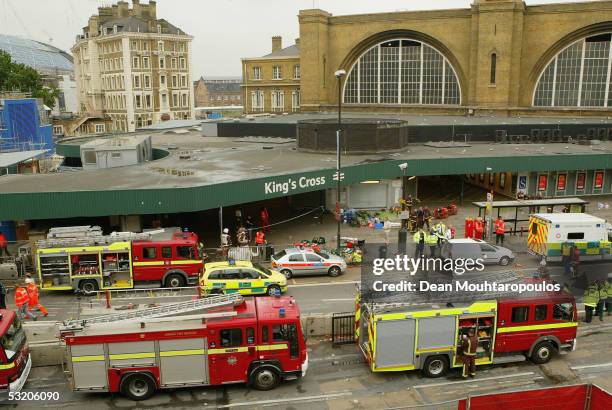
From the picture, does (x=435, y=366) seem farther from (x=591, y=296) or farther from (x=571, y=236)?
(x=571, y=236)

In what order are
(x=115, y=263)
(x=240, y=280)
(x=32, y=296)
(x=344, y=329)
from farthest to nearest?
(x=115, y=263), (x=240, y=280), (x=32, y=296), (x=344, y=329)

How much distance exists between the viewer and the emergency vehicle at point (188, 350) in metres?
13.4

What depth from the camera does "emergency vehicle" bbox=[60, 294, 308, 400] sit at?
13.4 m

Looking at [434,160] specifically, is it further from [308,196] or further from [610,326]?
[610,326]

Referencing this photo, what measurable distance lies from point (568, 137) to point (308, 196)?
24.9m

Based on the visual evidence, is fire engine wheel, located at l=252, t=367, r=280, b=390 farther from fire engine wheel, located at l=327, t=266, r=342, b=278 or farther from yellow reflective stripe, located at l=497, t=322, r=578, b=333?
fire engine wheel, located at l=327, t=266, r=342, b=278

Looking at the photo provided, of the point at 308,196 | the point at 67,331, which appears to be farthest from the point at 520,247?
the point at 67,331

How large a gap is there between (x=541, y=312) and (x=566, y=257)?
7.88 m

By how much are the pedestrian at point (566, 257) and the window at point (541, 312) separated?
6017 millimetres

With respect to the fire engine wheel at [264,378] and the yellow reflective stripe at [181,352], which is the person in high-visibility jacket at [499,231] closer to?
the fire engine wheel at [264,378]

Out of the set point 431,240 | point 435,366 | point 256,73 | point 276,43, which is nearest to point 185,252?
point 431,240

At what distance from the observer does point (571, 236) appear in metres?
23.9

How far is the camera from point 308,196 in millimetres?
35875

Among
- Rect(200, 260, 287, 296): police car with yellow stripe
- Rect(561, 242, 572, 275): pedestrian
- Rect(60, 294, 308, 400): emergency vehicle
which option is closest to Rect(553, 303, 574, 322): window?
Rect(561, 242, 572, 275): pedestrian
